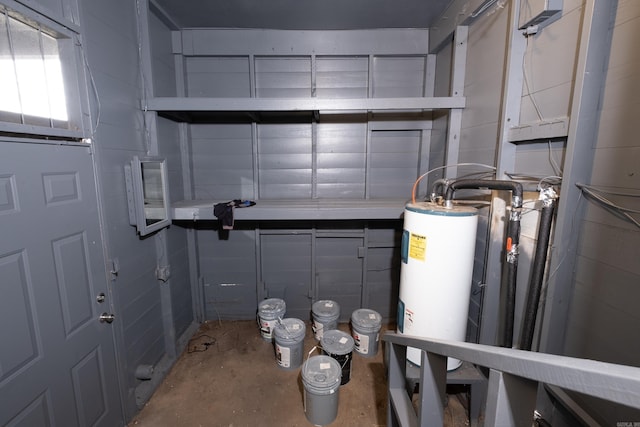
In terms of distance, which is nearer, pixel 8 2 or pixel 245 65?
pixel 8 2

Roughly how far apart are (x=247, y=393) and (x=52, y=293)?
1.53 meters

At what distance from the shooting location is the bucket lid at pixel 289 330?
94.5 inches

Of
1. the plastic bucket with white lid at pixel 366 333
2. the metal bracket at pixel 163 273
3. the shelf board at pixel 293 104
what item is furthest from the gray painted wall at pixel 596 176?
the metal bracket at pixel 163 273

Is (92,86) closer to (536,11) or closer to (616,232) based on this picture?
(536,11)

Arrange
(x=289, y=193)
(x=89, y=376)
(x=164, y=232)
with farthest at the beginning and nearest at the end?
(x=289, y=193) → (x=164, y=232) → (x=89, y=376)

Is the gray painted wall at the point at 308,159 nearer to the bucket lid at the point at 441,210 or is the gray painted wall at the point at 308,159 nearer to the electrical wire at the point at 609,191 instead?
the electrical wire at the point at 609,191

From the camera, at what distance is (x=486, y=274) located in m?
1.89

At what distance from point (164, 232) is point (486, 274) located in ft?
8.32

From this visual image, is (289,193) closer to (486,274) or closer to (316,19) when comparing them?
(316,19)

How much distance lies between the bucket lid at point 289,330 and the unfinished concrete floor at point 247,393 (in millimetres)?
337

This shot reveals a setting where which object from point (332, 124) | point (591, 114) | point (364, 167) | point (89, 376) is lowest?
point (89, 376)

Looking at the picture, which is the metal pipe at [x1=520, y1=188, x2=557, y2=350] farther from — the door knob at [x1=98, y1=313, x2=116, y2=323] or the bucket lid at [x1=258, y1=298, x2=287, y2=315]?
the door knob at [x1=98, y1=313, x2=116, y2=323]

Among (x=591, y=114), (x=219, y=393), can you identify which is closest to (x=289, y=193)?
(x=219, y=393)

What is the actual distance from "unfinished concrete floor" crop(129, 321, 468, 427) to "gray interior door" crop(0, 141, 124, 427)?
1.70 ft
